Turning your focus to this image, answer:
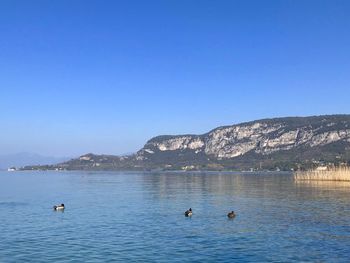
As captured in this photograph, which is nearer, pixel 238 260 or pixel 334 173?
pixel 238 260

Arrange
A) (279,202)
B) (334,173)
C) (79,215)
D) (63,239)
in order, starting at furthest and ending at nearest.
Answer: (334,173)
(279,202)
(79,215)
(63,239)

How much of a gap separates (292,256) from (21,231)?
25018 mm

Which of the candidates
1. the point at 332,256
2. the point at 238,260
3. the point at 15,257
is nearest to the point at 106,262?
the point at 15,257

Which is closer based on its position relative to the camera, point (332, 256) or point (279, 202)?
point (332, 256)

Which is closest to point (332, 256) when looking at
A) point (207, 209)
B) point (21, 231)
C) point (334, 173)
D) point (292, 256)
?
point (292, 256)

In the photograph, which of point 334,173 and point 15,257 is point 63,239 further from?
point 334,173

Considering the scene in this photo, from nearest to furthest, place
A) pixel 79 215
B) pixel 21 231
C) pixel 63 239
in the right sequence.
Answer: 1. pixel 63 239
2. pixel 21 231
3. pixel 79 215

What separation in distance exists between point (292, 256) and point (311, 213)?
25717 millimetres

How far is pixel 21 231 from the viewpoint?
43875 mm

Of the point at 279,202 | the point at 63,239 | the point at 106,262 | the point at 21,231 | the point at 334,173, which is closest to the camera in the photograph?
the point at 106,262

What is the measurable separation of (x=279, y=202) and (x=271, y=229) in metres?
29.4

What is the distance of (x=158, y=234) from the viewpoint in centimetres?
4200

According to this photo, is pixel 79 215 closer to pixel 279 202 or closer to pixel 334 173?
pixel 279 202

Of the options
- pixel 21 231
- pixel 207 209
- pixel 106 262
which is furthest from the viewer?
pixel 207 209
